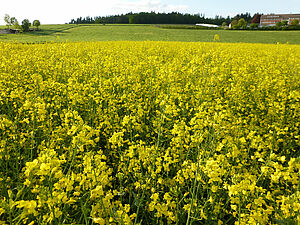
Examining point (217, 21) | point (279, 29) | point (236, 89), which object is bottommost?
point (236, 89)

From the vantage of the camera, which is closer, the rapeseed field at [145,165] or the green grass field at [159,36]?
the rapeseed field at [145,165]

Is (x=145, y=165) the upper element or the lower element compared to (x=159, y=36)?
lower

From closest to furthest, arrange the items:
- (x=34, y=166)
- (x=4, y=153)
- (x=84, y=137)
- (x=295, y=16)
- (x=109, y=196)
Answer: (x=34, y=166), (x=109, y=196), (x=84, y=137), (x=4, y=153), (x=295, y=16)

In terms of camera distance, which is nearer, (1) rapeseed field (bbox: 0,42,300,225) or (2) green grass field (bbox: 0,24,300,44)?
(1) rapeseed field (bbox: 0,42,300,225)

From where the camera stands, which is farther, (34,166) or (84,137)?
(84,137)

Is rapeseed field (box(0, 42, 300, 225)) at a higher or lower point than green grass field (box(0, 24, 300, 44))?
lower

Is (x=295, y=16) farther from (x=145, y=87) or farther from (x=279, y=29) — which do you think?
(x=145, y=87)

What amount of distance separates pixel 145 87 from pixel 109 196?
4409 millimetres

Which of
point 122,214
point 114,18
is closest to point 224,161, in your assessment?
point 122,214

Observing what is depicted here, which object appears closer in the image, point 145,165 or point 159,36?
point 145,165

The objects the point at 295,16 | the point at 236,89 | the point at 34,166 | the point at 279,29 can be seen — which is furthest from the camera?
the point at 295,16

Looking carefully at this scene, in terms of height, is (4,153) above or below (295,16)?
below

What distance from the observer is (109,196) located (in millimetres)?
1597

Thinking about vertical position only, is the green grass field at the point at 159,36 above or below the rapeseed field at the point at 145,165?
above
